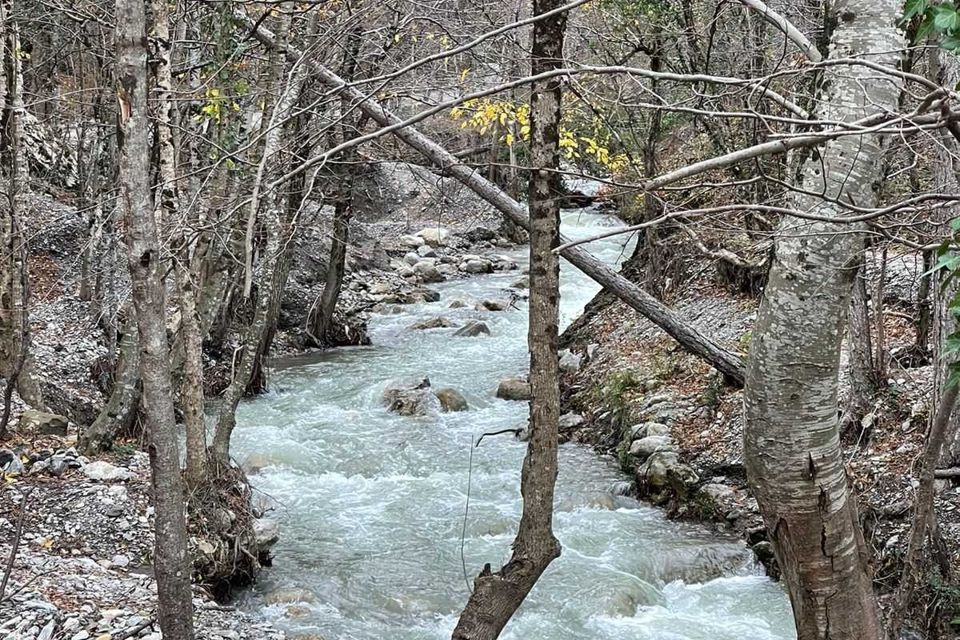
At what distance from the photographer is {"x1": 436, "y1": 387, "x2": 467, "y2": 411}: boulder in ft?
37.7

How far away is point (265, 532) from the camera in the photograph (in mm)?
7383

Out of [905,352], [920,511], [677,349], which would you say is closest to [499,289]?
[677,349]

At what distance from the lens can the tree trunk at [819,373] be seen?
10.9 feet

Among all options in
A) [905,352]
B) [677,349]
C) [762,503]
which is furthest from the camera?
[677,349]

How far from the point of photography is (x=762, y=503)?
3744mm

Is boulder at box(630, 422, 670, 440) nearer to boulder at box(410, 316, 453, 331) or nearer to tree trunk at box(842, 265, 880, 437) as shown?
tree trunk at box(842, 265, 880, 437)

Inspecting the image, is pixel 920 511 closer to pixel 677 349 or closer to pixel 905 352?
pixel 905 352

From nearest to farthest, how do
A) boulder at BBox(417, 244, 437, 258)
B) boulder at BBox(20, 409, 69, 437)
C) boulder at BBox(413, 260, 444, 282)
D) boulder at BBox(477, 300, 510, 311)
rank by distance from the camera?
boulder at BBox(20, 409, 69, 437), boulder at BBox(477, 300, 510, 311), boulder at BBox(413, 260, 444, 282), boulder at BBox(417, 244, 437, 258)

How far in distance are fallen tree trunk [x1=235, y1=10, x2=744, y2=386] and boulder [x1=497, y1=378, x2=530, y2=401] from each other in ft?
10.7

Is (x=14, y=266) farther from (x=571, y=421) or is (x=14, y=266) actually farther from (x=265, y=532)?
(x=571, y=421)

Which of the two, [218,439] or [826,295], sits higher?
[826,295]

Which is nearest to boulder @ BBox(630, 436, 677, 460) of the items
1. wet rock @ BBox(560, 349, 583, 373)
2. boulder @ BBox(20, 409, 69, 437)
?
wet rock @ BBox(560, 349, 583, 373)

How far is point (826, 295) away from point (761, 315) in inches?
11.2

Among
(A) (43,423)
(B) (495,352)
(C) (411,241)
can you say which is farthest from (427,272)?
(A) (43,423)
